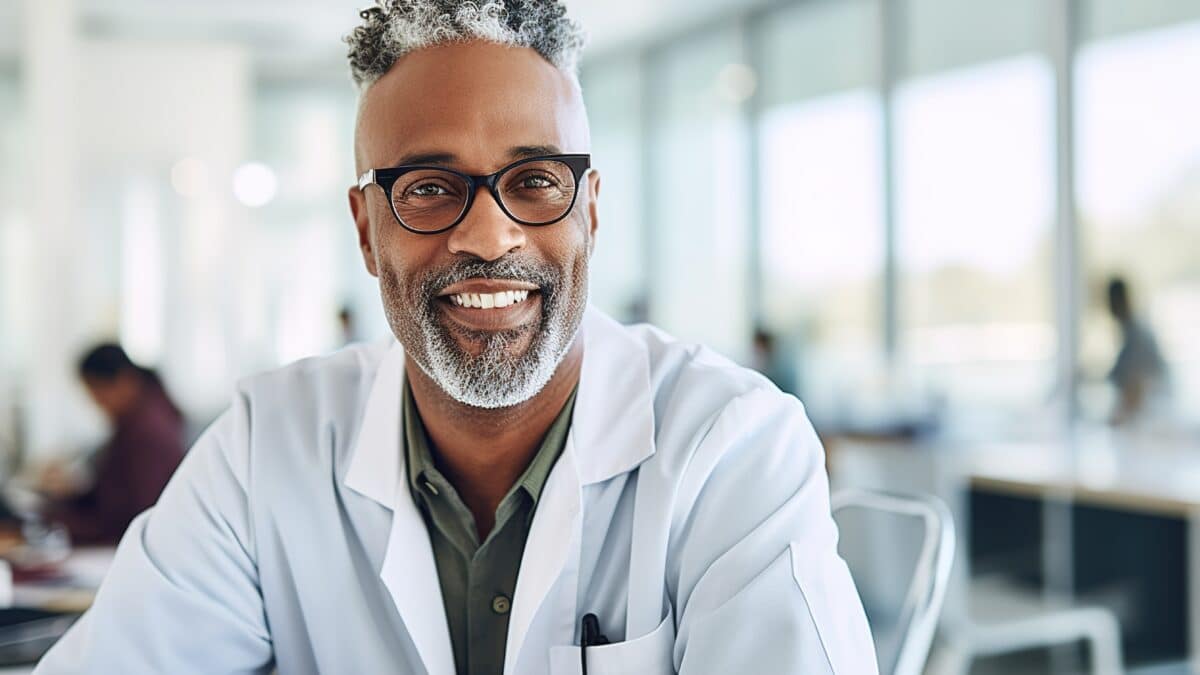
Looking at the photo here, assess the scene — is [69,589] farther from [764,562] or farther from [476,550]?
[764,562]

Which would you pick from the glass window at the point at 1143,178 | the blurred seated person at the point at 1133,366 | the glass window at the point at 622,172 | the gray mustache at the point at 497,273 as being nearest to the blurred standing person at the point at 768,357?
the glass window at the point at 1143,178

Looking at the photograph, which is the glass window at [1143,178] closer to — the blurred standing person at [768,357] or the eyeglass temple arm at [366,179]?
the blurred standing person at [768,357]

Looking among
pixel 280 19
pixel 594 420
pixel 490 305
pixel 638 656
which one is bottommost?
pixel 638 656

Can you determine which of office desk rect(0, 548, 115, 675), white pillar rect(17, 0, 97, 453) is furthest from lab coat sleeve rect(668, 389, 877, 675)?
white pillar rect(17, 0, 97, 453)

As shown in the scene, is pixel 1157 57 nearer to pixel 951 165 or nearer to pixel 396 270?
pixel 951 165

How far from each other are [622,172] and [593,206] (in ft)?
27.2

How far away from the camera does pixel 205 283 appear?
788cm

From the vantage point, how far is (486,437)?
4.26 ft

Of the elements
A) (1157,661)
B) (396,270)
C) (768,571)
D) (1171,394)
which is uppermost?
(396,270)

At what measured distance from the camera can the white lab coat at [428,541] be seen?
1179mm

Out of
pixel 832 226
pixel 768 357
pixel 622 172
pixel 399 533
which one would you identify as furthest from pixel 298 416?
pixel 622 172

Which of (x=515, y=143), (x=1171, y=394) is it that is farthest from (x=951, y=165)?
(x=515, y=143)

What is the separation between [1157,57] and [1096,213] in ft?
2.48

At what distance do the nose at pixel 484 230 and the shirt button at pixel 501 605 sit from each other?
1.17 ft
